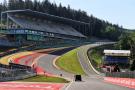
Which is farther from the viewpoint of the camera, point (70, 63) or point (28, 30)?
point (28, 30)

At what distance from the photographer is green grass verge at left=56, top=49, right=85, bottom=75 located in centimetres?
9894

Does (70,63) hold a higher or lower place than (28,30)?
lower

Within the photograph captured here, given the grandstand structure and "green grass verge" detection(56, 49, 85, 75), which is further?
the grandstand structure

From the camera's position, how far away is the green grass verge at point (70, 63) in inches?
3895

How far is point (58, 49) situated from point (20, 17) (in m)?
44.0

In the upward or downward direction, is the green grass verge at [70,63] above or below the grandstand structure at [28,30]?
below

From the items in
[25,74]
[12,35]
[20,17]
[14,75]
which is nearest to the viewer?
[14,75]

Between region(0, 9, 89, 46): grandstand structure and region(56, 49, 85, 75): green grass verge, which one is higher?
region(0, 9, 89, 46): grandstand structure

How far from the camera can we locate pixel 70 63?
4262 inches

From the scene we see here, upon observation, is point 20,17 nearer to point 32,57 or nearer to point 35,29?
point 35,29

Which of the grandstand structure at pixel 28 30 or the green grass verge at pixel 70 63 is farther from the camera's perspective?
the grandstand structure at pixel 28 30

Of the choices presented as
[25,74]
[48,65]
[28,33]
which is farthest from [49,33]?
[25,74]

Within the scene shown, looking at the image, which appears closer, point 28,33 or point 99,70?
point 99,70

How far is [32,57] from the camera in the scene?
4513 inches
